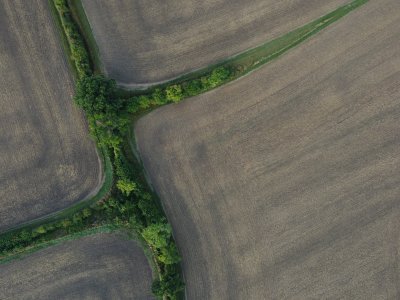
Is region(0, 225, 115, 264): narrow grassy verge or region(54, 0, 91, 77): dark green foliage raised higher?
region(54, 0, 91, 77): dark green foliage

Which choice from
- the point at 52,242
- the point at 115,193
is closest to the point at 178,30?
the point at 115,193

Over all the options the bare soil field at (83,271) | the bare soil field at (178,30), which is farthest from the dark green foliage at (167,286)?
the bare soil field at (178,30)

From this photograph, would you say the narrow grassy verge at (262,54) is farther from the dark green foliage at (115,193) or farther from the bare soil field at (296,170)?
the dark green foliage at (115,193)

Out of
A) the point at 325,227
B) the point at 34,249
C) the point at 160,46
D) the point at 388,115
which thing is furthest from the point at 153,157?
the point at 388,115

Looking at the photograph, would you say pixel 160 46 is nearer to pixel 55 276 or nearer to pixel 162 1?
pixel 162 1

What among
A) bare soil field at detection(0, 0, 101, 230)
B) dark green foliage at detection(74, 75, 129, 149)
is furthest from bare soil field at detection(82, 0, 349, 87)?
bare soil field at detection(0, 0, 101, 230)

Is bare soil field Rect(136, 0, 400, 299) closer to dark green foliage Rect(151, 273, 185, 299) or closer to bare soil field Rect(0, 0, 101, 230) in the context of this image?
dark green foliage Rect(151, 273, 185, 299)
